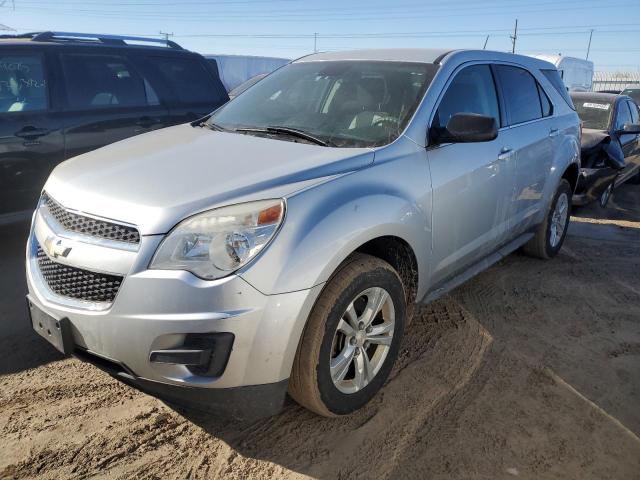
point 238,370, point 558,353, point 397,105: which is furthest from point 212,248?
point 558,353

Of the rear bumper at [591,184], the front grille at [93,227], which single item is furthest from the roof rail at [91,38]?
the rear bumper at [591,184]

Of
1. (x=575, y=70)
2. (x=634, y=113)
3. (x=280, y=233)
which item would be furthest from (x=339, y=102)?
(x=575, y=70)

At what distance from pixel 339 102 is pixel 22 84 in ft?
9.90

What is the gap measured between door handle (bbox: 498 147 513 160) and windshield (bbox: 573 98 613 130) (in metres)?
4.86

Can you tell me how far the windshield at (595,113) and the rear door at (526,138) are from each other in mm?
3773

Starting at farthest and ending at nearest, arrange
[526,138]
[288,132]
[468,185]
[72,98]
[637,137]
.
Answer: [637,137] → [72,98] → [526,138] → [468,185] → [288,132]

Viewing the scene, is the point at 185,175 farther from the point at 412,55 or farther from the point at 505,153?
the point at 505,153

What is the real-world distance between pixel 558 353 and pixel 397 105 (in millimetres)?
1861

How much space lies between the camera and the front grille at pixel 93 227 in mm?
2121

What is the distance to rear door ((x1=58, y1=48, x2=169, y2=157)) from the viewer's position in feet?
15.7

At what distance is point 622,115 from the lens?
26.5 ft

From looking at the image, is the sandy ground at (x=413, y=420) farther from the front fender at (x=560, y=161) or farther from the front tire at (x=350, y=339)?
the front fender at (x=560, y=161)

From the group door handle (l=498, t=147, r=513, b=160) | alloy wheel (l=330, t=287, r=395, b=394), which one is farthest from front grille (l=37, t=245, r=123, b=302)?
door handle (l=498, t=147, r=513, b=160)

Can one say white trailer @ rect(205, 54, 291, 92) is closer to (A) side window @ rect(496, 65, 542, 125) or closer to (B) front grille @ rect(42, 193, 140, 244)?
(A) side window @ rect(496, 65, 542, 125)
